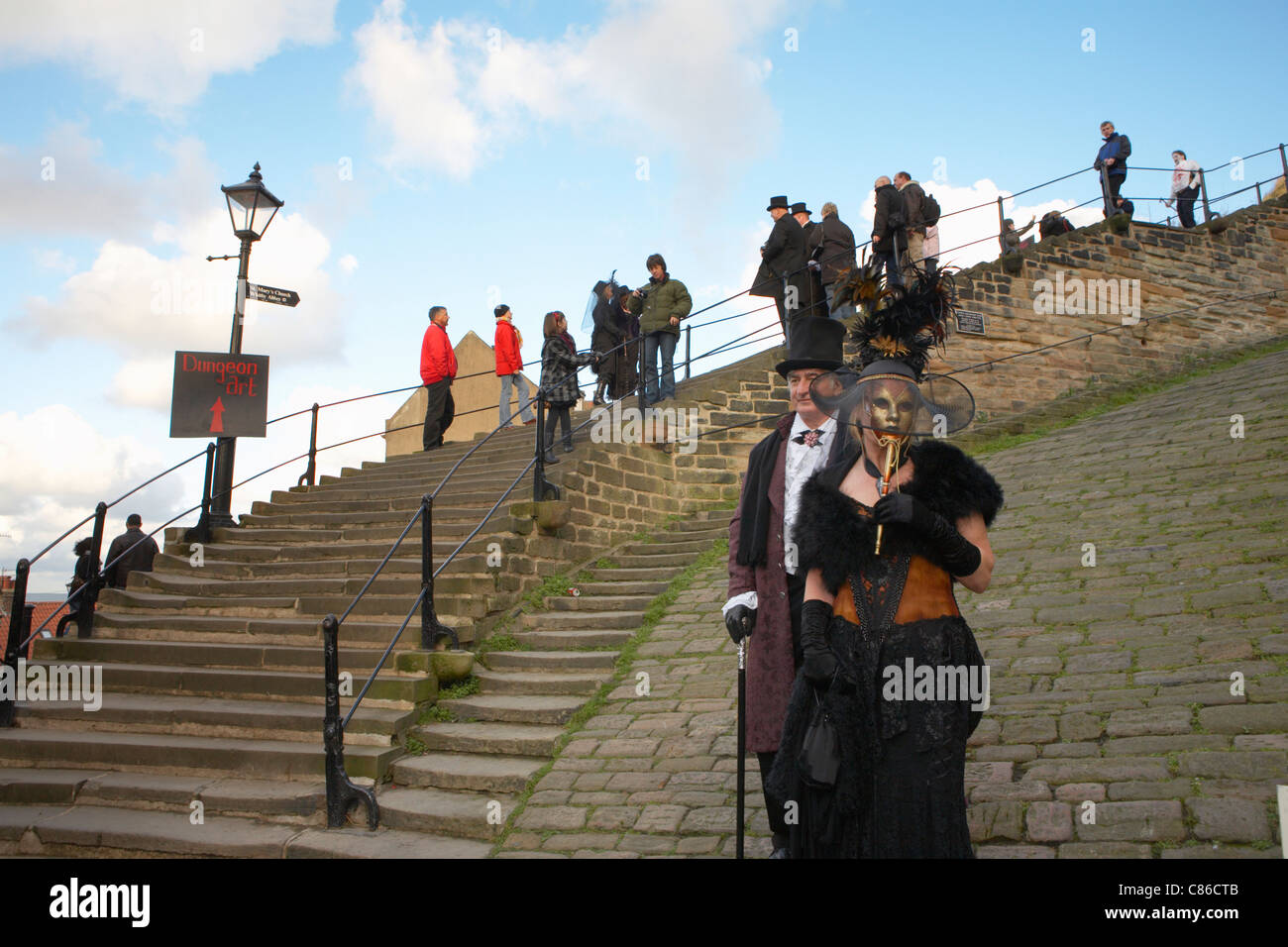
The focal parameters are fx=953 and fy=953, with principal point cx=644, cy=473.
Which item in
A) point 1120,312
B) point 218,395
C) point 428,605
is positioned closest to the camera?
point 428,605

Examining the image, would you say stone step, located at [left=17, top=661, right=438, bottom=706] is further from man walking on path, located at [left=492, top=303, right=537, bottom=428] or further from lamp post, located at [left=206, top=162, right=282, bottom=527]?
man walking on path, located at [left=492, top=303, right=537, bottom=428]

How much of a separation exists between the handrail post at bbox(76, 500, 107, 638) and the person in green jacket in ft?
20.2

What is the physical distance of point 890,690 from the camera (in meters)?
2.96

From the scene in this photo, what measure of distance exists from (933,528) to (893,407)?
16.4 inches

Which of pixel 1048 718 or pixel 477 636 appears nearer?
pixel 1048 718

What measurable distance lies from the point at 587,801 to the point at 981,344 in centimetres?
1186

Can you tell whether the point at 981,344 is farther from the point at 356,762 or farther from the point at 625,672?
the point at 356,762

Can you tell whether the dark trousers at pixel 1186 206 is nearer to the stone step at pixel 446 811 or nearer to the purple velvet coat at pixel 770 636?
the purple velvet coat at pixel 770 636

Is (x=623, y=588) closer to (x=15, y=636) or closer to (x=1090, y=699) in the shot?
(x=1090, y=699)

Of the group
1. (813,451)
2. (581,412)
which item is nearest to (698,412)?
(581,412)

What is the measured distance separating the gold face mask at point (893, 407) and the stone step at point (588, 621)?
536 centimetres

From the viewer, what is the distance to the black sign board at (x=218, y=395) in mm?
10172

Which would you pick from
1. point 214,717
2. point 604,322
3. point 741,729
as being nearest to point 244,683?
point 214,717

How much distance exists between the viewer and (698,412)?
488 inches
